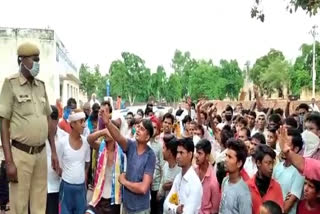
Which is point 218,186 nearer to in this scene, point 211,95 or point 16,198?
point 16,198

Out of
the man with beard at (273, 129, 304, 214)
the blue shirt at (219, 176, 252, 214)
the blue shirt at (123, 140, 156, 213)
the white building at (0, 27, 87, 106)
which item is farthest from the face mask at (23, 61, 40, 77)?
the white building at (0, 27, 87, 106)

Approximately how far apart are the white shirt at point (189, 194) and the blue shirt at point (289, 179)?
2.57 feet

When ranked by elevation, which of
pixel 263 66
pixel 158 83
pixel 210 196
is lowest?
pixel 210 196

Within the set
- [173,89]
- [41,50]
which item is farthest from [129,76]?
[41,50]

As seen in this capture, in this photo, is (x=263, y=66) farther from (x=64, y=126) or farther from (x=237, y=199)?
(x=237, y=199)

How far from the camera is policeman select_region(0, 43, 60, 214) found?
14.8 ft

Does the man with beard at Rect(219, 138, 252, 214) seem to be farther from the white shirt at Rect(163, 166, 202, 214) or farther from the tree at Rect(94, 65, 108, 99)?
the tree at Rect(94, 65, 108, 99)

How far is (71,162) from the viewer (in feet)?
18.9

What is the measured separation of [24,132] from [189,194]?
1.53 metres

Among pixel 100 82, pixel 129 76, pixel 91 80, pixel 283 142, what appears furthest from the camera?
pixel 100 82

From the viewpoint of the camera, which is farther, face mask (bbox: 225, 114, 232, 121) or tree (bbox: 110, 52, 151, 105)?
tree (bbox: 110, 52, 151, 105)

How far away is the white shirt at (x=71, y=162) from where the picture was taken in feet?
18.8

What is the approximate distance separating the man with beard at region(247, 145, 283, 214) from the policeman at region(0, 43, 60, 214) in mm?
1903

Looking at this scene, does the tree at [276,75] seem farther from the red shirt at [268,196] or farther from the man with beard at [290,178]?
the red shirt at [268,196]
